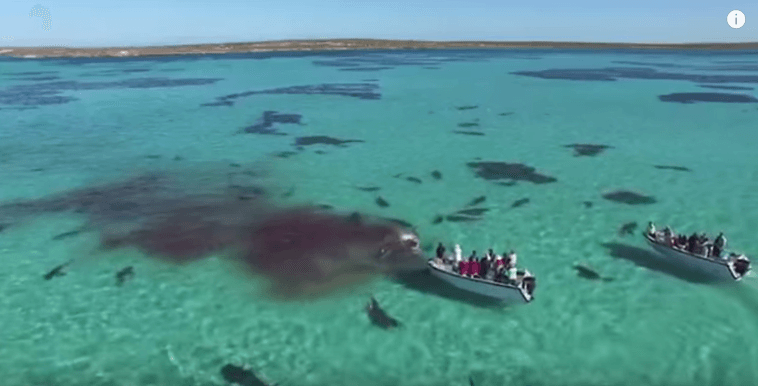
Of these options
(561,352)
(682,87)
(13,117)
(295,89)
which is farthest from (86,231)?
(682,87)

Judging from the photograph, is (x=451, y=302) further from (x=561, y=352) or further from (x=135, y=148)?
(x=135, y=148)

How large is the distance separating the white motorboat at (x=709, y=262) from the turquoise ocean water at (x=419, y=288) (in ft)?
3.16

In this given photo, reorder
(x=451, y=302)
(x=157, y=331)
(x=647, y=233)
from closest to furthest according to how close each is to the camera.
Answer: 1. (x=157, y=331)
2. (x=451, y=302)
3. (x=647, y=233)

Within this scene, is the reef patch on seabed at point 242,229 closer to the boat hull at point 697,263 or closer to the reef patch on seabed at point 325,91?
the boat hull at point 697,263

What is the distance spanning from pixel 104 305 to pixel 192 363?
7309 millimetres

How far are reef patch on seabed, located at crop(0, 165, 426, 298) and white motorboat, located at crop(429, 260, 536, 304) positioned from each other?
3403 millimetres

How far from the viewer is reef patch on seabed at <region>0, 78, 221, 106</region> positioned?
100 m

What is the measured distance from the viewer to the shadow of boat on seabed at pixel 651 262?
2792 centimetres

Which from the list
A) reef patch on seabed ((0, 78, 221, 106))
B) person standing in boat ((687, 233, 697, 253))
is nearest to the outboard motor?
person standing in boat ((687, 233, 697, 253))

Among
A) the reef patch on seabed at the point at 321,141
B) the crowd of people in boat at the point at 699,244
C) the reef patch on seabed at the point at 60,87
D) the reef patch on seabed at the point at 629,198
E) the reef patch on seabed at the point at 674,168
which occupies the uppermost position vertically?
the reef patch on seabed at the point at 60,87

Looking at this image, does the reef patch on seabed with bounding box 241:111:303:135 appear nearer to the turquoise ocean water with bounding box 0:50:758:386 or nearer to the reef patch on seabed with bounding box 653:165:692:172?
the turquoise ocean water with bounding box 0:50:758:386

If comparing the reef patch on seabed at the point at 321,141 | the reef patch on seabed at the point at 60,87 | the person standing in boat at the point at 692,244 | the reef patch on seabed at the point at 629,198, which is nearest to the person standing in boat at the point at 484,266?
the person standing in boat at the point at 692,244

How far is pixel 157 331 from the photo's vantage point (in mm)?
24219

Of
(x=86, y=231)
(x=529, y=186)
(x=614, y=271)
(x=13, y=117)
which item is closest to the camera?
(x=614, y=271)
